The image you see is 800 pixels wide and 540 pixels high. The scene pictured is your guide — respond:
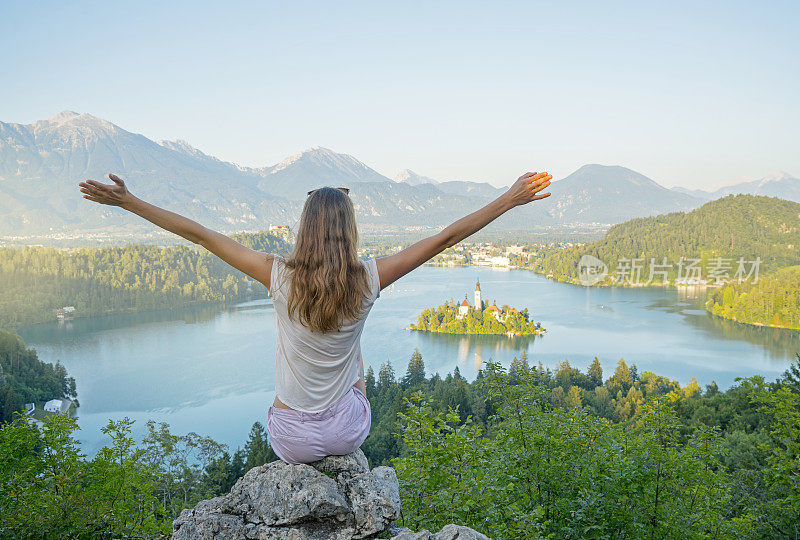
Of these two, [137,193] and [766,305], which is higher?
[137,193]

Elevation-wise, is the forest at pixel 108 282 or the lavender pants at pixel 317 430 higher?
the lavender pants at pixel 317 430

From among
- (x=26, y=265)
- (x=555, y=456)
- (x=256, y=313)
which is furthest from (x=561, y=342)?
(x=26, y=265)

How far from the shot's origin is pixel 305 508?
159 centimetres

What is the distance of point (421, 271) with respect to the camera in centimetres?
8975

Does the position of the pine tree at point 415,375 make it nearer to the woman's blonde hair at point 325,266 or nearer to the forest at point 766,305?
the woman's blonde hair at point 325,266

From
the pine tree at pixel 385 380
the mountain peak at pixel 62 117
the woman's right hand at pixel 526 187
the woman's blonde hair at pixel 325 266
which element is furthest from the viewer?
the mountain peak at pixel 62 117

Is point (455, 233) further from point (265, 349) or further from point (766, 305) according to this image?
point (766, 305)

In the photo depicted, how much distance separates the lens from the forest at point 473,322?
4491 centimetres

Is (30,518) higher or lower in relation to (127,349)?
higher

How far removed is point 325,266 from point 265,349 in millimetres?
37490

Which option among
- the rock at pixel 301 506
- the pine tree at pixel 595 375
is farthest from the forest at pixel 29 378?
the rock at pixel 301 506

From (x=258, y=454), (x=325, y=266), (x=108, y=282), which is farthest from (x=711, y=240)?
(x=325, y=266)

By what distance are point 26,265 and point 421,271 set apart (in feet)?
177

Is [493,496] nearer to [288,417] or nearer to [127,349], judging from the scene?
[288,417]
